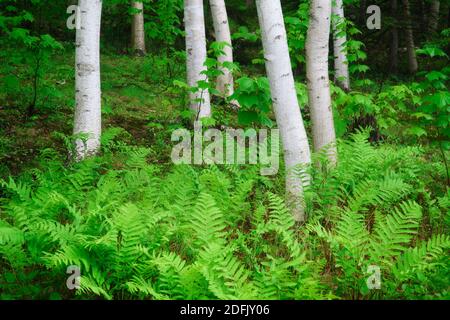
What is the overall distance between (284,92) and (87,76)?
359 centimetres

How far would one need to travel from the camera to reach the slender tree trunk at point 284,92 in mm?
4672

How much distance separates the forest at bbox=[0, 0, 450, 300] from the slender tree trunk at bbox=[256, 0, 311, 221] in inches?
0.6

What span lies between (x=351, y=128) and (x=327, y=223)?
4259mm

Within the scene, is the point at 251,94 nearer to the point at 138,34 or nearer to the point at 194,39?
the point at 194,39

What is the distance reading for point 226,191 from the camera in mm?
5270

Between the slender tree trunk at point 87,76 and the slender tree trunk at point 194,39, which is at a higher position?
the slender tree trunk at point 194,39

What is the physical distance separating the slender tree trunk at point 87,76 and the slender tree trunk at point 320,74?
348 centimetres

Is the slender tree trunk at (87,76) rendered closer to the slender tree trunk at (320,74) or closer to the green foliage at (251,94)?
the green foliage at (251,94)

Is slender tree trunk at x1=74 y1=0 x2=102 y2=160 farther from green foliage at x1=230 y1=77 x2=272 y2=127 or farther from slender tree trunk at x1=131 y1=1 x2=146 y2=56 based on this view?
slender tree trunk at x1=131 y1=1 x2=146 y2=56

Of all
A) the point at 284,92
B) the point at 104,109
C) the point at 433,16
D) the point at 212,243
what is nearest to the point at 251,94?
the point at 284,92

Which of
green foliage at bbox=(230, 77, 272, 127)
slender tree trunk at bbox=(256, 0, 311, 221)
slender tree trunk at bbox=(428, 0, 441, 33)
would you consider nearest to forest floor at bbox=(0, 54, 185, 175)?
green foliage at bbox=(230, 77, 272, 127)

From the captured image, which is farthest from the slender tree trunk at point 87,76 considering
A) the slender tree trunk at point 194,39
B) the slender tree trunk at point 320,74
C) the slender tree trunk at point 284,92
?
the slender tree trunk at point 320,74

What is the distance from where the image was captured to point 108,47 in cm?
1572
